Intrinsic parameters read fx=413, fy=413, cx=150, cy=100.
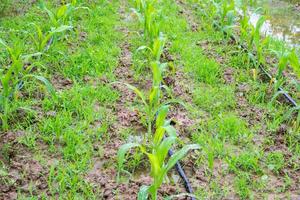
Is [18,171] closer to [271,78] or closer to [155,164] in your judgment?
[155,164]

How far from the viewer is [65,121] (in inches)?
149

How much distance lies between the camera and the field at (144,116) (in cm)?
314

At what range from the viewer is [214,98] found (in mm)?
4426

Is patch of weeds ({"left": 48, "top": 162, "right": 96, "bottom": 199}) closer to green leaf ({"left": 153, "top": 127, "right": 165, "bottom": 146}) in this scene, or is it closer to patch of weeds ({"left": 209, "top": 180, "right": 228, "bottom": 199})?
green leaf ({"left": 153, "top": 127, "right": 165, "bottom": 146})

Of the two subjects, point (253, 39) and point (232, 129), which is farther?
point (253, 39)

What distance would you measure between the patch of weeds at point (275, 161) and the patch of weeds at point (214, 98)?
816 millimetres

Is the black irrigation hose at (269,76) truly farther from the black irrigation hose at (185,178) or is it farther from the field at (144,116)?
the black irrigation hose at (185,178)

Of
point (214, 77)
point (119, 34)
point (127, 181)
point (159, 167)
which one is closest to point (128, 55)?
point (119, 34)

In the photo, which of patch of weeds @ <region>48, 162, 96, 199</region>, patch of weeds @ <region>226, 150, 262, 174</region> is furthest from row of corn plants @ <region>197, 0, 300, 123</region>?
patch of weeds @ <region>48, 162, 96, 199</region>

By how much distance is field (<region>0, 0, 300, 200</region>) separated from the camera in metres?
3.14

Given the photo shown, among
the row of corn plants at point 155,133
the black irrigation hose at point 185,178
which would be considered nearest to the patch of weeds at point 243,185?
the black irrigation hose at point 185,178

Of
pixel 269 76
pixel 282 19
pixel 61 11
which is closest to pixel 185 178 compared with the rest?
pixel 269 76

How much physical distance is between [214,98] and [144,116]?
879mm

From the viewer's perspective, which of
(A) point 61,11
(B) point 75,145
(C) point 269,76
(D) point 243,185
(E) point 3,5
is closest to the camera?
(D) point 243,185
